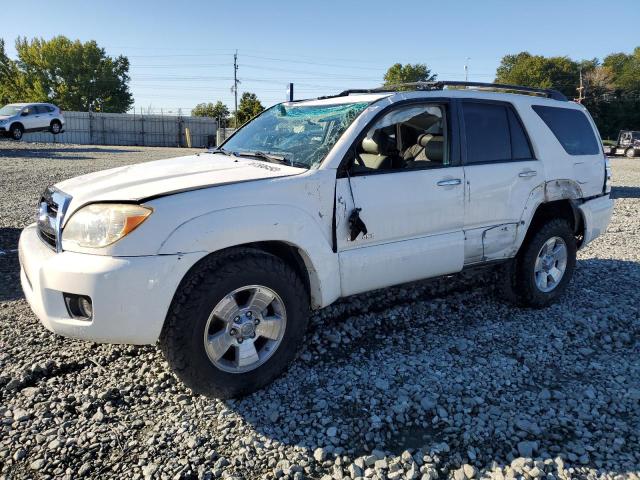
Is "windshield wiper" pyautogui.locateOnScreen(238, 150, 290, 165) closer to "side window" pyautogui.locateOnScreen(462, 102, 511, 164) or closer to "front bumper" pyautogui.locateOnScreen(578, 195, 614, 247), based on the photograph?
"side window" pyautogui.locateOnScreen(462, 102, 511, 164)

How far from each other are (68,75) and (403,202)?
72.4 meters

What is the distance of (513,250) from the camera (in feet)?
14.4

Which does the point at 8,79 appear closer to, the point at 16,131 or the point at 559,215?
the point at 16,131

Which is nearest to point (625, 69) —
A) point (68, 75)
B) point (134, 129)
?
point (134, 129)

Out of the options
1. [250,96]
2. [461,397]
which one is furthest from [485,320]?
[250,96]

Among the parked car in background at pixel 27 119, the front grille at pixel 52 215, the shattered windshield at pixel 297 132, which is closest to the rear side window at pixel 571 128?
the shattered windshield at pixel 297 132

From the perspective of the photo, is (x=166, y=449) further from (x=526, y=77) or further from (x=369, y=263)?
(x=526, y=77)

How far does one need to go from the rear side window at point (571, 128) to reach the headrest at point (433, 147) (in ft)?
4.15

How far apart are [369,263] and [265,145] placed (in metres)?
1.26

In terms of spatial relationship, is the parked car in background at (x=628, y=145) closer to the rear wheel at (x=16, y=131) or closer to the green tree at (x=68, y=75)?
the rear wheel at (x=16, y=131)

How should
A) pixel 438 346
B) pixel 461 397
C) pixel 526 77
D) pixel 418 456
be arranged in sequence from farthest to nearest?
pixel 526 77 → pixel 438 346 → pixel 461 397 → pixel 418 456

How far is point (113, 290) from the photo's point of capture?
261cm

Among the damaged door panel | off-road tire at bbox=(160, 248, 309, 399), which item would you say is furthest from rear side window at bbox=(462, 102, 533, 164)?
off-road tire at bbox=(160, 248, 309, 399)

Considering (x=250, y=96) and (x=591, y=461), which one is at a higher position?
(x=250, y=96)
